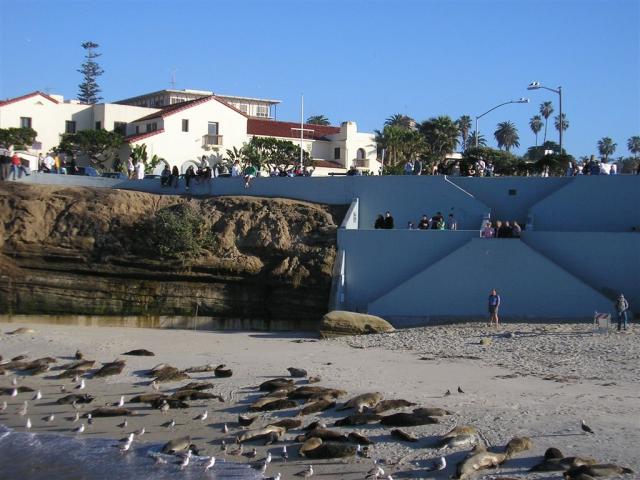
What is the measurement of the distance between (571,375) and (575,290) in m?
8.07

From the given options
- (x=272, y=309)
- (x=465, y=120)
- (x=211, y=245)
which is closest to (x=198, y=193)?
(x=211, y=245)

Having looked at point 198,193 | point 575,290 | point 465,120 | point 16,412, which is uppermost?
point 465,120

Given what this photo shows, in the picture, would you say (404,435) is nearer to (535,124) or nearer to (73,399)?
(73,399)

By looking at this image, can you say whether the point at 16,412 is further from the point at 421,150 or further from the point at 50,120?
the point at 421,150

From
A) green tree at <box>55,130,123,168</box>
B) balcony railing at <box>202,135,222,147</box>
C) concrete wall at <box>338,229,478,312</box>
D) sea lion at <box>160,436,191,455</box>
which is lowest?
sea lion at <box>160,436,191,455</box>

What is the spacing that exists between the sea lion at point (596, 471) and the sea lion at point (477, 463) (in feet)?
3.77

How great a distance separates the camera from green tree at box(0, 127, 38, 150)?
47184 millimetres

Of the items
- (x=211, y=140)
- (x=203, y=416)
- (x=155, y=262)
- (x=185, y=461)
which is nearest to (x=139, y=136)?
(x=211, y=140)

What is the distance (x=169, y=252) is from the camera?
1243 inches

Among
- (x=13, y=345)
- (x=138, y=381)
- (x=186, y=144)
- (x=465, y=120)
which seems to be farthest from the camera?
(x=465, y=120)

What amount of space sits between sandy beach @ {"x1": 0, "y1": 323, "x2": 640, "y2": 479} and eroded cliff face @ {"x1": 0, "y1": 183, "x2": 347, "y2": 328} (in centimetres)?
175

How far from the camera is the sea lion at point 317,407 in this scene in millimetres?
17062

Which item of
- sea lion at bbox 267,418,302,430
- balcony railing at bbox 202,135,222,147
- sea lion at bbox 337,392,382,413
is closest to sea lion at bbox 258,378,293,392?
sea lion at bbox 337,392,382,413

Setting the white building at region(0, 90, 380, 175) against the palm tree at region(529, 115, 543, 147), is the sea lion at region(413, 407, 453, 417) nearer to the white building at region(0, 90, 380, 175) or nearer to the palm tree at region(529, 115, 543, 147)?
the white building at region(0, 90, 380, 175)
